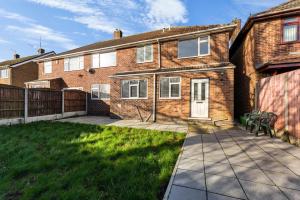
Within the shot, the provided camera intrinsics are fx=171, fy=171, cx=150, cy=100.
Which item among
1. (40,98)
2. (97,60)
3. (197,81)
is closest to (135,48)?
(97,60)

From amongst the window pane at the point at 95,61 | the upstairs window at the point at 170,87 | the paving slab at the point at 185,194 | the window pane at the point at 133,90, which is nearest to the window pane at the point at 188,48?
the upstairs window at the point at 170,87

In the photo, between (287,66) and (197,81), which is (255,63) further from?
(197,81)

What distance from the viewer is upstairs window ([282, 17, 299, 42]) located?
8.54 meters

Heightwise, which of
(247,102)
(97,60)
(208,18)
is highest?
(208,18)

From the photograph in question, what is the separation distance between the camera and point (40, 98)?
10656 millimetres

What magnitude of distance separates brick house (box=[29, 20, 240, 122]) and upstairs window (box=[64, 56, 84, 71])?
116 centimetres

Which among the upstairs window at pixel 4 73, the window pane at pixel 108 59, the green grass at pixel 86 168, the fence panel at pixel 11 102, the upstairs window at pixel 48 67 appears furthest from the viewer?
the upstairs window at pixel 4 73

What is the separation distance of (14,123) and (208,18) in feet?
49.8

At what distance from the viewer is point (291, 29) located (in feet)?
28.5

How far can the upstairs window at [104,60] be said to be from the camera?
14391 mm

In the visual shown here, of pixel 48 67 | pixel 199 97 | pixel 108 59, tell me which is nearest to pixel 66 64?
pixel 48 67

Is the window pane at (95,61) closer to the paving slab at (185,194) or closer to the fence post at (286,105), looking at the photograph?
the fence post at (286,105)

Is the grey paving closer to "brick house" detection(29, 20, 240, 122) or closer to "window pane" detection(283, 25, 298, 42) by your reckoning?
"brick house" detection(29, 20, 240, 122)

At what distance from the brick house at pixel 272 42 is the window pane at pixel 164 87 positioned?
4.85 meters
